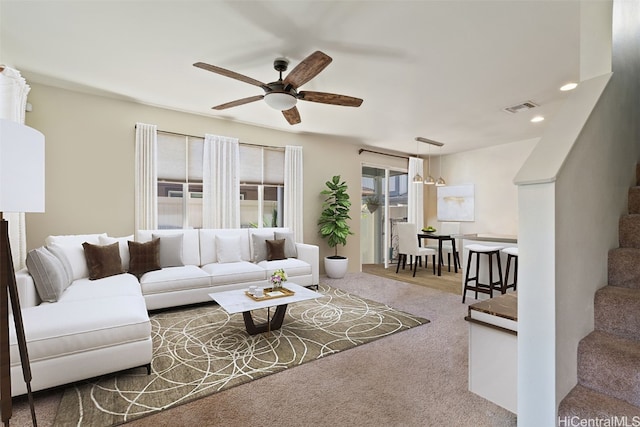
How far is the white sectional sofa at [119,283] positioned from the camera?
1867 mm

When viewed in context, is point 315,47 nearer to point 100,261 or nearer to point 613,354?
point 613,354

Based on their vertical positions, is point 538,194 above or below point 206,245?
above

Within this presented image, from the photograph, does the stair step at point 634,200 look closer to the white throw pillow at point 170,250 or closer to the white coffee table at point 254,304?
the white coffee table at point 254,304

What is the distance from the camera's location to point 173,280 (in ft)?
11.3

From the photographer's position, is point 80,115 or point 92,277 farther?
point 80,115

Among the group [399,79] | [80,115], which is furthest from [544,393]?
[80,115]

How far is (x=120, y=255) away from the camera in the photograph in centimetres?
351

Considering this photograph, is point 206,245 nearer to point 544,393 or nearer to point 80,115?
point 80,115

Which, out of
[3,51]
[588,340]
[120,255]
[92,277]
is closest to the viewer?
[588,340]

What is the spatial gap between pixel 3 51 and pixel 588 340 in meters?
4.89

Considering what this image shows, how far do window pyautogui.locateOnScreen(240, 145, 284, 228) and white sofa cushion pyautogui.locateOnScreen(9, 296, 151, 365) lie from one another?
2.95 metres

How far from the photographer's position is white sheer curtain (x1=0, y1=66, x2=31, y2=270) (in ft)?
9.17

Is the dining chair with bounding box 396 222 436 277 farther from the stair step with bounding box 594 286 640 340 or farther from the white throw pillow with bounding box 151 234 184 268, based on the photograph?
the stair step with bounding box 594 286 640 340

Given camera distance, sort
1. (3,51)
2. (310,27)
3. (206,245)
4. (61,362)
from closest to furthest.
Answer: (61,362)
(310,27)
(3,51)
(206,245)
